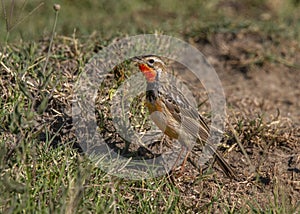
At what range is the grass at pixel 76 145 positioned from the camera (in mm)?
5016

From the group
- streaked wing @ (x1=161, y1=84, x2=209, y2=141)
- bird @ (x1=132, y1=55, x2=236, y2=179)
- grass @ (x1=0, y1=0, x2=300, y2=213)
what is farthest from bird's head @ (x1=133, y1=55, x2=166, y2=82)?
grass @ (x1=0, y1=0, x2=300, y2=213)

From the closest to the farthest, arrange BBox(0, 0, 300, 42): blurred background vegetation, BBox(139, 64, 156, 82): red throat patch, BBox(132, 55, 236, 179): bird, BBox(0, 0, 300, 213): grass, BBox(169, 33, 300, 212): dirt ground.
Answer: BBox(0, 0, 300, 213): grass
BBox(169, 33, 300, 212): dirt ground
BBox(132, 55, 236, 179): bird
BBox(139, 64, 156, 82): red throat patch
BBox(0, 0, 300, 42): blurred background vegetation

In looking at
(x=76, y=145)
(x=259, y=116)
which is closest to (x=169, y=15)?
(x=259, y=116)

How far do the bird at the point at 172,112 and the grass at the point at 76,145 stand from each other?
29cm

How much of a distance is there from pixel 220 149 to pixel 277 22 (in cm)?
414

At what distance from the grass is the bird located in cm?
29

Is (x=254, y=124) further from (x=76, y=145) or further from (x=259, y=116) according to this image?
(x=76, y=145)

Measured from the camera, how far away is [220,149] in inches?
261

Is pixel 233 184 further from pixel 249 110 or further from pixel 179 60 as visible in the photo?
pixel 179 60

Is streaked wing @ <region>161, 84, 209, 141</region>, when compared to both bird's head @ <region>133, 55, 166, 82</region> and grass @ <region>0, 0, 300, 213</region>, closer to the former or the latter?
bird's head @ <region>133, 55, 166, 82</region>

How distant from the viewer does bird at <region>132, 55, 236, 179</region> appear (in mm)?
6199

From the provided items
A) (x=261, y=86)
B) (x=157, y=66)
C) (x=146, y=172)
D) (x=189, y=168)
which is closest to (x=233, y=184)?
(x=189, y=168)

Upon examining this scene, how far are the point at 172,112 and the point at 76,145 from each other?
0.97 m

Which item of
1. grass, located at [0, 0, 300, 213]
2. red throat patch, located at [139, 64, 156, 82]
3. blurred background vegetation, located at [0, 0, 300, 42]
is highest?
red throat patch, located at [139, 64, 156, 82]
